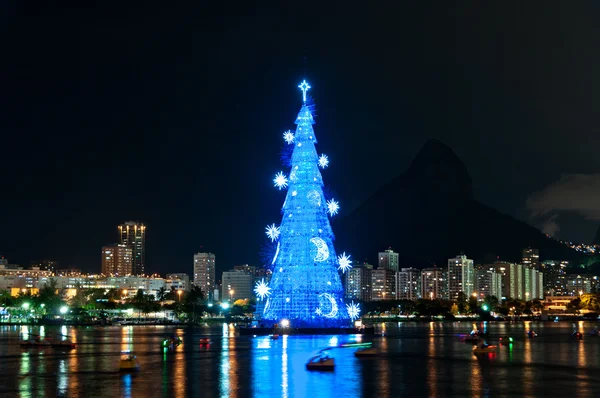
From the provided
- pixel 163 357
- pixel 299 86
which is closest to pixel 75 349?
pixel 163 357

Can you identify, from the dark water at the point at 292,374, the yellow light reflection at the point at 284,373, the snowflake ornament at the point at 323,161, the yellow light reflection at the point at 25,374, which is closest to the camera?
the yellow light reflection at the point at 284,373

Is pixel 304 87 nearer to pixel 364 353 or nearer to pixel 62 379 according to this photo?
pixel 364 353

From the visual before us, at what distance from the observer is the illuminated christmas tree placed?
80.1 metres

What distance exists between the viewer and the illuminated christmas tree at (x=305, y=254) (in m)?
80.1

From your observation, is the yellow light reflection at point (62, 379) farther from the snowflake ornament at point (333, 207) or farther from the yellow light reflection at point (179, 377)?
the snowflake ornament at point (333, 207)

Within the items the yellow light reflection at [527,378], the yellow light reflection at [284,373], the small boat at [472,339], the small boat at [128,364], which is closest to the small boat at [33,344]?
the yellow light reflection at [284,373]

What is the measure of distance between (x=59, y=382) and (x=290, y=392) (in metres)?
12.6

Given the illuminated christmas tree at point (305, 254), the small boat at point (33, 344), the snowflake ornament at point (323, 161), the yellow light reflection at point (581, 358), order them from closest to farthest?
the yellow light reflection at point (581, 358)
the small boat at point (33, 344)
the illuminated christmas tree at point (305, 254)
the snowflake ornament at point (323, 161)

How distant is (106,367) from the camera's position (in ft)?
163

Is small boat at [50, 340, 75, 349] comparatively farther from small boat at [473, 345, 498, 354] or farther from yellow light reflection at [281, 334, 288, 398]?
small boat at [473, 345, 498, 354]

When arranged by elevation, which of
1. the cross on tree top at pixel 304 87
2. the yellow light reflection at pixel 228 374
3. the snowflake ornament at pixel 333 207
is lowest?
the yellow light reflection at pixel 228 374

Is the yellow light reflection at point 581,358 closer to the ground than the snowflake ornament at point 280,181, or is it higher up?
closer to the ground

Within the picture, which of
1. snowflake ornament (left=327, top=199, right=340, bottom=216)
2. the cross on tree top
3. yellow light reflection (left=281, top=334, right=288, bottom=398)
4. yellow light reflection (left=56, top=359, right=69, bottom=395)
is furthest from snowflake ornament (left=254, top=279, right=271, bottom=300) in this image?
yellow light reflection (left=56, top=359, right=69, bottom=395)

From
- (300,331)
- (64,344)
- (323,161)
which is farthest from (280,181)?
(64,344)
